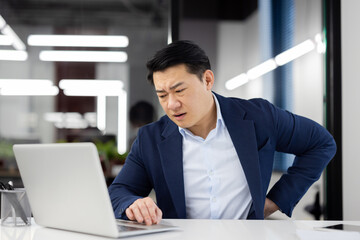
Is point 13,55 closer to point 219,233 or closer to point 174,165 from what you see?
point 174,165

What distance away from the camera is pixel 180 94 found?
2012mm

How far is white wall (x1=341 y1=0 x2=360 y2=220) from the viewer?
3580 millimetres

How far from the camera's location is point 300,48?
12.3 feet

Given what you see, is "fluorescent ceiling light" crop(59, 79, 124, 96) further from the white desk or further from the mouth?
the white desk

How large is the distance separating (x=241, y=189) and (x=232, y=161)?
0.42ft

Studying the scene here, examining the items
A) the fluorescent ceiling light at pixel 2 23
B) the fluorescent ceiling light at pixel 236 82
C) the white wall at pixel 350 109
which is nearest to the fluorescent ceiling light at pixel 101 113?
the fluorescent ceiling light at pixel 2 23

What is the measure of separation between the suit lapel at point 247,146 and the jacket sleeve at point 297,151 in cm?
15

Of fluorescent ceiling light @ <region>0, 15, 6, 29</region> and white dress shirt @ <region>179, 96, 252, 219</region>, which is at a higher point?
fluorescent ceiling light @ <region>0, 15, 6, 29</region>

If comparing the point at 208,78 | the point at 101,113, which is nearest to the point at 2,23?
the point at 101,113

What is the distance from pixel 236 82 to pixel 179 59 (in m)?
1.79

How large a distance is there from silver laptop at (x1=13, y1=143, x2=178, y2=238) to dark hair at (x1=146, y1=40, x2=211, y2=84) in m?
0.74

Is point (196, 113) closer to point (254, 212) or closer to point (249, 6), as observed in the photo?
point (254, 212)

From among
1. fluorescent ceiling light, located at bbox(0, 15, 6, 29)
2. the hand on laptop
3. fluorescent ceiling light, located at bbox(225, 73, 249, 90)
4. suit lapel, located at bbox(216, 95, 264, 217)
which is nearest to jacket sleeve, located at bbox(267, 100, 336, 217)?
suit lapel, located at bbox(216, 95, 264, 217)

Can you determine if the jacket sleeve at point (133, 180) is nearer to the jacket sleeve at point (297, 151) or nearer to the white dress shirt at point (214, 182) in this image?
the white dress shirt at point (214, 182)
